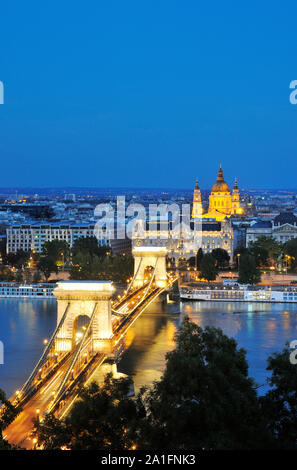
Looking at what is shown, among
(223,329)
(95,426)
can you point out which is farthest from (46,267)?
(95,426)

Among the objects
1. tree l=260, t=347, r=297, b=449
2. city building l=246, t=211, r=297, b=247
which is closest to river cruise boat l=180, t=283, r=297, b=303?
city building l=246, t=211, r=297, b=247

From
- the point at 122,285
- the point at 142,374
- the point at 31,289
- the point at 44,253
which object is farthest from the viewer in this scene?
the point at 44,253

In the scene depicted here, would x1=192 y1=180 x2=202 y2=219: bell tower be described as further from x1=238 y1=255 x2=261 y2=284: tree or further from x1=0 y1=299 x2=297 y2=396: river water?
x1=0 y1=299 x2=297 y2=396: river water

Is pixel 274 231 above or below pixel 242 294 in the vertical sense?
above

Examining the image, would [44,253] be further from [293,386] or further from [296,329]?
[293,386]

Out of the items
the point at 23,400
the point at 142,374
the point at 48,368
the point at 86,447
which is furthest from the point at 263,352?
the point at 86,447

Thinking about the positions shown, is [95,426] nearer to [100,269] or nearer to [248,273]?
[248,273]

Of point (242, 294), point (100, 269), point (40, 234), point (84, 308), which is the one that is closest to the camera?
point (84, 308)
